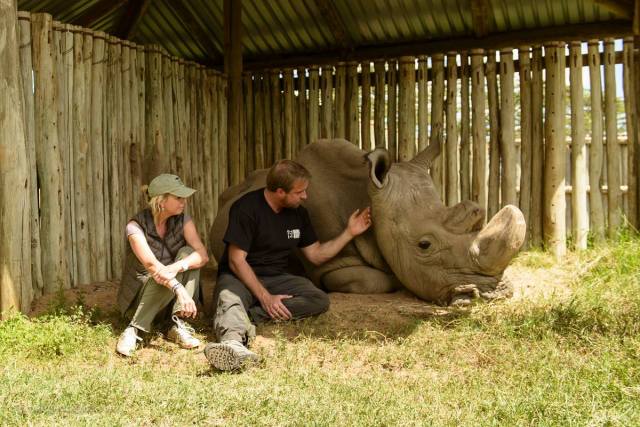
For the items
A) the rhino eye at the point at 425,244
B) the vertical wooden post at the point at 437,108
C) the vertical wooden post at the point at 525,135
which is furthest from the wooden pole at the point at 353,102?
the rhino eye at the point at 425,244

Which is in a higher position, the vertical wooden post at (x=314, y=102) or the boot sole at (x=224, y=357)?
the vertical wooden post at (x=314, y=102)

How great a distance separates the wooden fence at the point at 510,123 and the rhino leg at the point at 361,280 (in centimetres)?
283

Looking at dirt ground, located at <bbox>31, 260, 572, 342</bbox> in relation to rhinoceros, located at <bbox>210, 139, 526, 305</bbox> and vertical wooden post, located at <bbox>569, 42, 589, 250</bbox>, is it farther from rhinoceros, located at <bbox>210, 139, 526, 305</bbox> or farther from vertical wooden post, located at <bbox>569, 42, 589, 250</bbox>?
vertical wooden post, located at <bbox>569, 42, 589, 250</bbox>

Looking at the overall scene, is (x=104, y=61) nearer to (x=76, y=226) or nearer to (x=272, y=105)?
(x=76, y=226)

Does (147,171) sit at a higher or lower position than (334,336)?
higher

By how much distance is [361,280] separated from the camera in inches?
307

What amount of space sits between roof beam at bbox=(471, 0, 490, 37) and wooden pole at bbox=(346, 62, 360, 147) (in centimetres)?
169

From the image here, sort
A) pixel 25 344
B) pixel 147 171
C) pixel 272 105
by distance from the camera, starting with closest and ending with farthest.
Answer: pixel 25 344
pixel 147 171
pixel 272 105

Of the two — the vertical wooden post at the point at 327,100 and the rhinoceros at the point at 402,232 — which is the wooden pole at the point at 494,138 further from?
the vertical wooden post at the point at 327,100

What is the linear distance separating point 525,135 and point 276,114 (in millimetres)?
3636

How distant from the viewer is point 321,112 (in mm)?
11336

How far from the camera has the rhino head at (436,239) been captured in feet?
22.4

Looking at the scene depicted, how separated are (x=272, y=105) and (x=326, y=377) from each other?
709 centimetres

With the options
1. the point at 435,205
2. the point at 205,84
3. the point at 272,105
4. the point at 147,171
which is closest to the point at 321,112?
the point at 272,105
